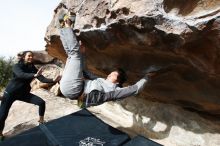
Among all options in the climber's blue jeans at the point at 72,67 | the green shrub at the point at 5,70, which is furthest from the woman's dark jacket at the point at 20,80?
the green shrub at the point at 5,70

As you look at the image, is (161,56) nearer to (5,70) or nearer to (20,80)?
(20,80)

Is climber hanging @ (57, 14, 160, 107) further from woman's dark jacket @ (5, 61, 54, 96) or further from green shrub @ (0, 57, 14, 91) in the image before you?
green shrub @ (0, 57, 14, 91)

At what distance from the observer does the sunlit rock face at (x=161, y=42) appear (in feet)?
16.1

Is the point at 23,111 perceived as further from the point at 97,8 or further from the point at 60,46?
the point at 97,8

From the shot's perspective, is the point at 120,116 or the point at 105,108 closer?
the point at 120,116

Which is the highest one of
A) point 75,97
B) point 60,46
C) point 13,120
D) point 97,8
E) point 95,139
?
point 97,8

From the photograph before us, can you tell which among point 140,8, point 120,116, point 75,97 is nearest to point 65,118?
point 75,97

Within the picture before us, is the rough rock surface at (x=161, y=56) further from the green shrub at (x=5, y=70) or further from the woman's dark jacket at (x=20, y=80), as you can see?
the green shrub at (x=5, y=70)

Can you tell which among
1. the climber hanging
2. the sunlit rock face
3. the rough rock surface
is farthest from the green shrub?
the climber hanging

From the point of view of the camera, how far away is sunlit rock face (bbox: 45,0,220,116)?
4906 mm

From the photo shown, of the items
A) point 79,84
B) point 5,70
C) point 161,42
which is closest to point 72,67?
point 79,84

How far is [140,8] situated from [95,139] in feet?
7.33

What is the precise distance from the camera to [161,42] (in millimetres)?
5316

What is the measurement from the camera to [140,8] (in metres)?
5.09
